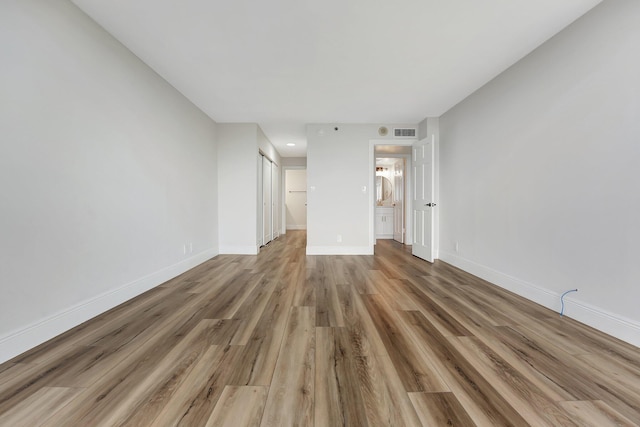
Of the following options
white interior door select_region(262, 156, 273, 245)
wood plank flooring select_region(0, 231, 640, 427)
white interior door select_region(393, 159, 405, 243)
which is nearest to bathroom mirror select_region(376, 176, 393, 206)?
white interior door select_region(393, 159, 405, 243)

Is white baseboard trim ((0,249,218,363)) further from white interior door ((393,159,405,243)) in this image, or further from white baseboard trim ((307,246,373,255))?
white interior door ((393,159,405,243))

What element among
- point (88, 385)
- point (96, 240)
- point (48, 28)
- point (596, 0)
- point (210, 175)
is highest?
point (596, 0)

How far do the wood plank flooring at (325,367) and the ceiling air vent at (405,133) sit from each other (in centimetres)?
314

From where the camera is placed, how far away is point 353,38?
7.38 ft

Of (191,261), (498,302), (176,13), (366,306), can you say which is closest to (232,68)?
(176,13)

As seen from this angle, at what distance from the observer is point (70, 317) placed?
1.83 metres

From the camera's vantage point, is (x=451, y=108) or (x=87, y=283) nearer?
(x=87, y=283)

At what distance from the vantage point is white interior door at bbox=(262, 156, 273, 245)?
5.51 metres

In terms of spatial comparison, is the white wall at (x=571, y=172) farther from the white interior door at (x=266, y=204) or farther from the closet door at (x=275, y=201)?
the closet door at (x=275, y=201)

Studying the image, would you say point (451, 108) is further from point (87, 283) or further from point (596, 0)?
point (87, 283)

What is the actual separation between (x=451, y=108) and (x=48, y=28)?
4430mm

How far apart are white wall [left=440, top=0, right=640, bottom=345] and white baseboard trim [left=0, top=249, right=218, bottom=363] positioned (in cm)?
382

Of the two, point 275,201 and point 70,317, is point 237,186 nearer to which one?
point 275,201

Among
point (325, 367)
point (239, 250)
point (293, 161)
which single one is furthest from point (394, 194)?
point (325, 367)
